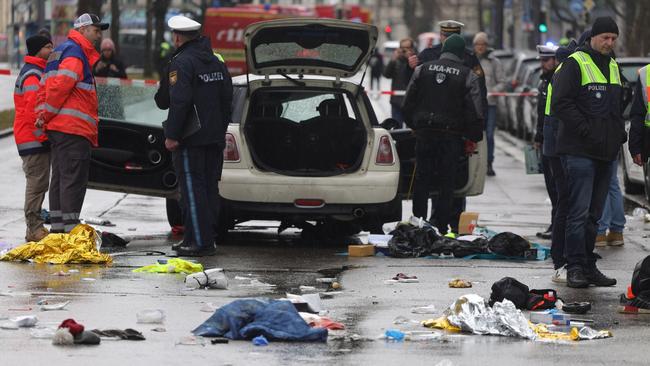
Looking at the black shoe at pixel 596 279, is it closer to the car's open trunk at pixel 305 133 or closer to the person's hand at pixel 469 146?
the car's open trunk at pixel 305 133

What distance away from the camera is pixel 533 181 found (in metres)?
21.4

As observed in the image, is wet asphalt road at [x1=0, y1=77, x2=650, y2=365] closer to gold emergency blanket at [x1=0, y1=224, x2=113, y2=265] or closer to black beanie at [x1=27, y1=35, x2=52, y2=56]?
gold emergency blanket at [x1=0, y1=224, x2=113, y2=265]

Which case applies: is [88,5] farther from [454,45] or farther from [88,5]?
[454,45]

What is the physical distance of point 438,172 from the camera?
13.8m

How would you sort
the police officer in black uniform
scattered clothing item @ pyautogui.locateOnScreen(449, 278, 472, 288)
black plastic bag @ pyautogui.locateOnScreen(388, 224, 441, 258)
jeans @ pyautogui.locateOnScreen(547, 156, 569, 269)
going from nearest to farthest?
scattered clothing item @ pyautogui.locateOnScreen(449, 278, 472, 288)
jeans @ pyautogui.locateOnScreen(547, 156, 569, 269)
black plastic bag @ pyautogui.locateOnScreen(388, 224, 441, 258)
the police officer in black uniform

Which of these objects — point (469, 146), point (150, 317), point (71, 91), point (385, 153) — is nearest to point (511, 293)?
point (150, 317)

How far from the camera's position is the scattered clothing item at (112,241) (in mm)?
13023

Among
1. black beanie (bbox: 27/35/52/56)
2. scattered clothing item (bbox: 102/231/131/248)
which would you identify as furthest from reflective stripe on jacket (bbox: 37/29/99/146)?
scattered clothing item (bbox: 102/231/131/248)

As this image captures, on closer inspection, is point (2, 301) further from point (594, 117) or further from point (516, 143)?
point (516, 143)

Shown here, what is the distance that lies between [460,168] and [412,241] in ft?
5.83

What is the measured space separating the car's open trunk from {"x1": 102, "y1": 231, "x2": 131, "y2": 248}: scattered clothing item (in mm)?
1343

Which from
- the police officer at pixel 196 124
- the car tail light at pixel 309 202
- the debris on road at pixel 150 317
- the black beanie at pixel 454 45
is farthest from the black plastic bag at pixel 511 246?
the debris on road at pixel 150 317

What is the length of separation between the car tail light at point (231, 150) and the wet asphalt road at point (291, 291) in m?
0.74

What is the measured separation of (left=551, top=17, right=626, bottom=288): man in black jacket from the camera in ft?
34.9
